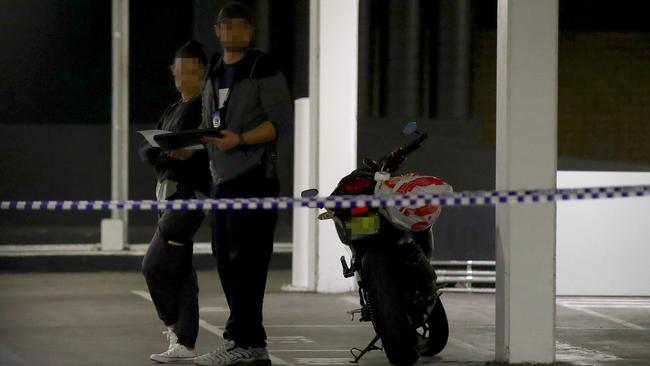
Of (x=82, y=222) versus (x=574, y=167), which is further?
(x=82, y=222)

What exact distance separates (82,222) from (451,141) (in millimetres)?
5185

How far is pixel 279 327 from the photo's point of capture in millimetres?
10180

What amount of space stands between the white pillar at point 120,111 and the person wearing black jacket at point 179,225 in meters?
7.73

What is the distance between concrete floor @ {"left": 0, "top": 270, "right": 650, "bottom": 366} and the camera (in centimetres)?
862

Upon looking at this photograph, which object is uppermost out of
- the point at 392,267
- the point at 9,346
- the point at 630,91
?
the point at 630,91

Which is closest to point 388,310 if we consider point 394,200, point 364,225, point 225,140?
point 364,225

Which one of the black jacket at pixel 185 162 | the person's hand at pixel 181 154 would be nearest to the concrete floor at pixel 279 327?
the black jacket at pixel 185 162

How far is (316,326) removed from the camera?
33.6 feet

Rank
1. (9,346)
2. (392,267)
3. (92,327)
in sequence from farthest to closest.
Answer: (92,327)
(9,346)
(392,267)

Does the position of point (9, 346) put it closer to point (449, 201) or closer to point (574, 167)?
point (449, 201)

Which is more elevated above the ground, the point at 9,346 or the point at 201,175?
the point at 201,175

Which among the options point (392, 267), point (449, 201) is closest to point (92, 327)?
point (392, 267)

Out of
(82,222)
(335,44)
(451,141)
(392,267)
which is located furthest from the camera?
(82,222)

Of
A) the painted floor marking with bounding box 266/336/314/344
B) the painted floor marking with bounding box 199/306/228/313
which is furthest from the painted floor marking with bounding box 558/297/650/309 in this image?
the painted floor marking with bounding box 266/336/314/344
